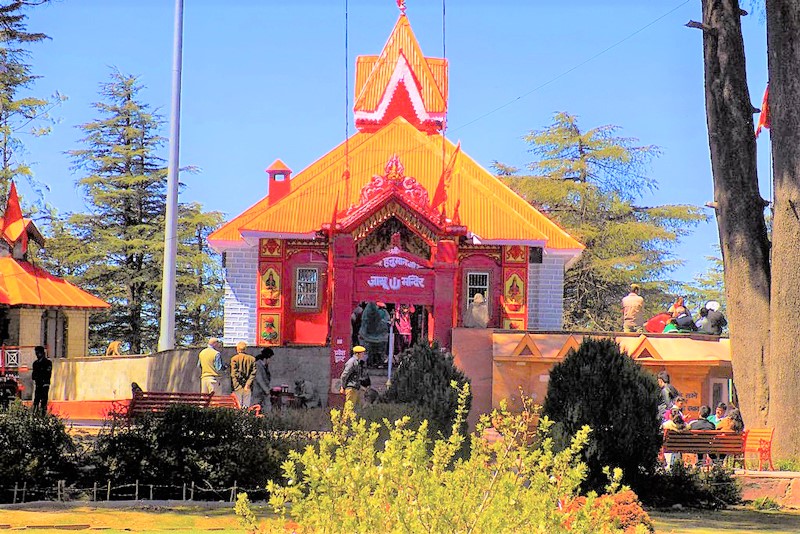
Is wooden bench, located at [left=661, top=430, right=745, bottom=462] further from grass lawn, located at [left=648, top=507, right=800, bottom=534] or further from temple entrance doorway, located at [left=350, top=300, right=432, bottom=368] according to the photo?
temple entrance doorway, located at [left=350, top=300, right=432, bottom=368]

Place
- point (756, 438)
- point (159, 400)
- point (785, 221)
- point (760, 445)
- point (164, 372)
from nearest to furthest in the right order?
point (159, 400), point (760, 445), point (756, 438), point (785, 221), point (164, 372)

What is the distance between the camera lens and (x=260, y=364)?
2592cm

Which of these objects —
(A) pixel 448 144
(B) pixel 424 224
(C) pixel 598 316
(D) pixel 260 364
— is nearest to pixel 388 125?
(A) pixel 448 144

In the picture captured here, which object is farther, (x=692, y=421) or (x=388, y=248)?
(x=388, y=248)

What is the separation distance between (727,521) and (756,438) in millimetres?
4254

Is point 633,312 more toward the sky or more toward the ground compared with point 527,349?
more toward the sky

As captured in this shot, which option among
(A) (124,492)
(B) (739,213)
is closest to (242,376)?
(A) (124,492)

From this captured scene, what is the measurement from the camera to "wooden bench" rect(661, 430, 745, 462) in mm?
18578

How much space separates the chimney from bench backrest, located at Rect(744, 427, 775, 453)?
2031 centimetres

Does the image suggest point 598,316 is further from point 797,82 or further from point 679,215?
point 797,82

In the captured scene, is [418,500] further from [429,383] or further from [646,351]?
[646,351]

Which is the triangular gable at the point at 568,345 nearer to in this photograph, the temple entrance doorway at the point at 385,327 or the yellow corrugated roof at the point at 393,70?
the temple entrance doorway at the point at 385,327

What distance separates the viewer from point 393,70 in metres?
41.5

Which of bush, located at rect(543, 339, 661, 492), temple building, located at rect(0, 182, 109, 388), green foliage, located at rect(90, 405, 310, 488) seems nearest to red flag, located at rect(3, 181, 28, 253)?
temple building, located at rect(0, 182, 109, 388)
